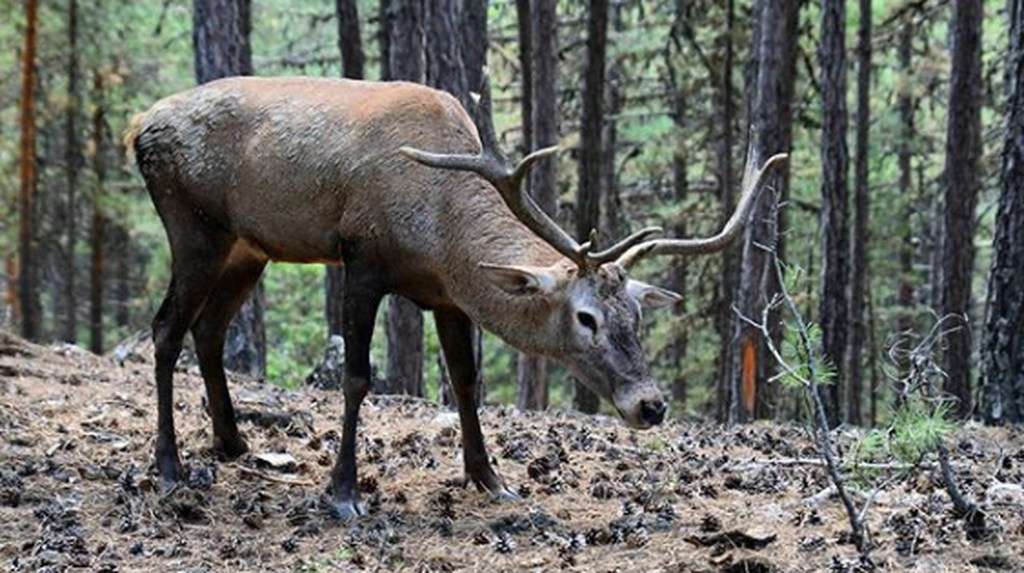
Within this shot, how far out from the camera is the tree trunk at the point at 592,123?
14742mm

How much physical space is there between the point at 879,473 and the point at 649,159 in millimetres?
15914

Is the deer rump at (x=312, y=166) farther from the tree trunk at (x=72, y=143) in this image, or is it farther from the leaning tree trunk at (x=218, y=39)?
the tree trunk at (x=72, y=143)

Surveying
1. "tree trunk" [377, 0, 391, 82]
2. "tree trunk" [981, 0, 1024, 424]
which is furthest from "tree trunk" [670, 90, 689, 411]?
"tree trunk" [981, 0, 1024, 424]

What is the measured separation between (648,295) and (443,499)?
1529 mm

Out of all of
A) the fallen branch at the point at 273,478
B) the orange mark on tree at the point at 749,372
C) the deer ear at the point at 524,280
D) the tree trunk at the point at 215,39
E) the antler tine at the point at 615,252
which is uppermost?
the tree trunk at the point at 215,39

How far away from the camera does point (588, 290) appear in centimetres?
610

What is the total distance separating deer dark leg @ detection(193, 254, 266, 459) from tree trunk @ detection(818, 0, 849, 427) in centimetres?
928

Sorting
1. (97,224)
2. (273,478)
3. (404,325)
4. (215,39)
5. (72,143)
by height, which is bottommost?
(273,478)

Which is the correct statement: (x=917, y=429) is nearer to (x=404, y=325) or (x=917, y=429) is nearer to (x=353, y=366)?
(x=353, y=366)

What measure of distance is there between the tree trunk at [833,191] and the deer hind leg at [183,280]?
9748 mm

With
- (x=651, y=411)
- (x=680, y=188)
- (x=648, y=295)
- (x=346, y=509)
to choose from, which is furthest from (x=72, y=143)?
(x=651, y=411)

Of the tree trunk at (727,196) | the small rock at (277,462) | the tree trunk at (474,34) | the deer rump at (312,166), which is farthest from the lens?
the tree trunk at (727,196)

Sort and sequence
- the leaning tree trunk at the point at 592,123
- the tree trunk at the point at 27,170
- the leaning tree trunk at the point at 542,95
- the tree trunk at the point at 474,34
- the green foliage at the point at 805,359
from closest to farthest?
the green foliage at the point at 805,359 → the tree trunk at the point at 474,34 → the leaning tree trunk at the point at 542,95 → the leaning tree trunk at the point at 592,123 → the tree trunk at the point at 27,170

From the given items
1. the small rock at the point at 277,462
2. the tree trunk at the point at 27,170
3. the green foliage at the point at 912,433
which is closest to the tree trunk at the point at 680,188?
the tree trunk at the point at 27,170
